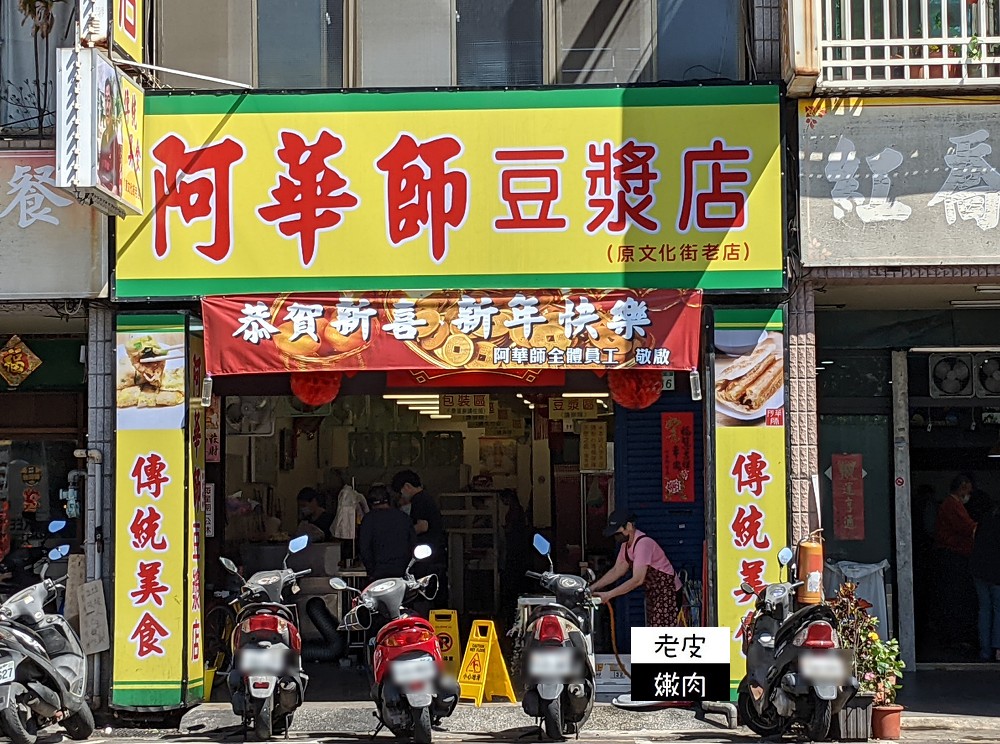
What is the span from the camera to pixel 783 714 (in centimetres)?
995

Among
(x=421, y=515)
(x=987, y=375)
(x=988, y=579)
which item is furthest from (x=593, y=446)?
(x=988, y=579)

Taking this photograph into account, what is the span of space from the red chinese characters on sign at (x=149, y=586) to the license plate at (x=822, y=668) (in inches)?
222

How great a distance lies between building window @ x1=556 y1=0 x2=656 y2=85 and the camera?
39.9ft

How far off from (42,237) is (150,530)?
113 inches

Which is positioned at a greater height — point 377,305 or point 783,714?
point 377,305

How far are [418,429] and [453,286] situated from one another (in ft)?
18.5

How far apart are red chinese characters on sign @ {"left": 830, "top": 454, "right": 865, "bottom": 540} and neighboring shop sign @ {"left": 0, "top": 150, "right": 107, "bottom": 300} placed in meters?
7.79

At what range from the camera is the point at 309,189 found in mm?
11617

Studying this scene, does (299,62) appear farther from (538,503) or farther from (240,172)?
(538,503)

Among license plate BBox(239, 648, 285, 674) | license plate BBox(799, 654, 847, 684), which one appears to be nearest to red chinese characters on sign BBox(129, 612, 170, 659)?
license plate BBox(239, 648, 285, 674)

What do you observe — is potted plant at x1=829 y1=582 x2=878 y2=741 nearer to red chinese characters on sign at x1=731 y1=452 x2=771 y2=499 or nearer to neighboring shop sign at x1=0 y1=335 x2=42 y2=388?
red chinese characters on sign at x1=731 y1=452 x2=771 y2=499

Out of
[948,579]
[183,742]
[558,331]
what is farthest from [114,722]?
[948,579]

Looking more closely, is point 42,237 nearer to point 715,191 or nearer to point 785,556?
point 715,191

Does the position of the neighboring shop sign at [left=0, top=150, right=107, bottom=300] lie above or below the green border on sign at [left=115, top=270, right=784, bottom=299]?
above
